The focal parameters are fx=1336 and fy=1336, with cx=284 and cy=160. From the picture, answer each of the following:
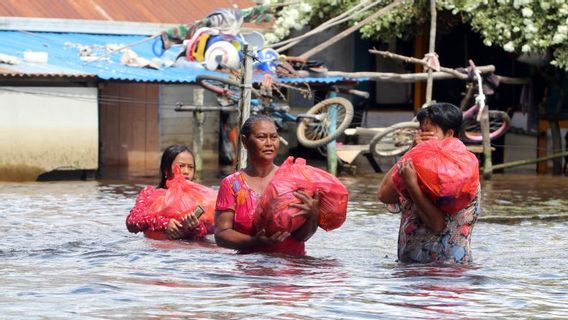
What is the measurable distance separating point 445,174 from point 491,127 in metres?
14.3

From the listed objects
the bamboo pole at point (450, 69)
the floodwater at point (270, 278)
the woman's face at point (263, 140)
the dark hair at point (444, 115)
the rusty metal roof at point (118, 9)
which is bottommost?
the floodwater at point (270, 278)

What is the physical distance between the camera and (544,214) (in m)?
15.4

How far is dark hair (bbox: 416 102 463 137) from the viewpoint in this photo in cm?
796

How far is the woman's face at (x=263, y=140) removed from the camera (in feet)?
26.8

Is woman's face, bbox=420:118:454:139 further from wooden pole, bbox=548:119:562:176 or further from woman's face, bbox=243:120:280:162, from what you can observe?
wooden pole, bbox=548:119:562:176

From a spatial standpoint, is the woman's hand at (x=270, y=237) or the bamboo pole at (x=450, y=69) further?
the bamboo pole at (x=450, y=69)

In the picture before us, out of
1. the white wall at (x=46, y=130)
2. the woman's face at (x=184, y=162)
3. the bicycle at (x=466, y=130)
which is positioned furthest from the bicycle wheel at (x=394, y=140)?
the woman's face at (x=184, y=162)

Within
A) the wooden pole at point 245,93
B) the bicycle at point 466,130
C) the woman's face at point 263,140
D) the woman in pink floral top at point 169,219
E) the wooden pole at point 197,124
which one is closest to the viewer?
the woman's face at point 263,140

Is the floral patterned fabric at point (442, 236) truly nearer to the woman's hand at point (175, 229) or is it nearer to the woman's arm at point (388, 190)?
the woman's arm at point (388, 190)

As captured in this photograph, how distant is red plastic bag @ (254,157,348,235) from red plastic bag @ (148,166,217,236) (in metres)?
1.90

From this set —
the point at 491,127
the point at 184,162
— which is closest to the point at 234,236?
the point at 184,162

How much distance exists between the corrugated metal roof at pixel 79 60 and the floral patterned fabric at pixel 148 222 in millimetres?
8960

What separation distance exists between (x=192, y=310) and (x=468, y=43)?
58.1 ft

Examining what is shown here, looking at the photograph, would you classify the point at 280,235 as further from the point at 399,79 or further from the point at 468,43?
the point at 468,43
